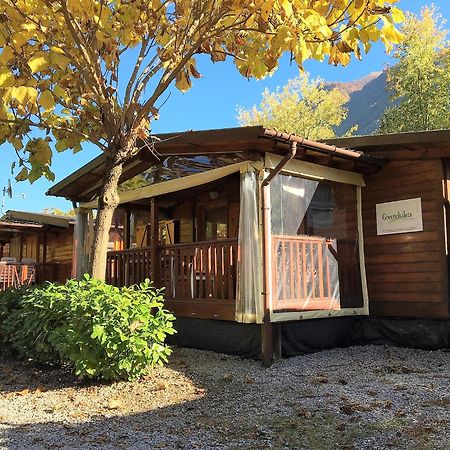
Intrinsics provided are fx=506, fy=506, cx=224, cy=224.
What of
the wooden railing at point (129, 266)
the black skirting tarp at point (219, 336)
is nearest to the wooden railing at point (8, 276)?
the wooden railing at point (129, 266)

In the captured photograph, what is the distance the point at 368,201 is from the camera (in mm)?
8445

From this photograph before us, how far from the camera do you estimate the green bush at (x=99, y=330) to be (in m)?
5.40

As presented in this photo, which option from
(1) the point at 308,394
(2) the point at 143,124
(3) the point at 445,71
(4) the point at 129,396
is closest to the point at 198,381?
(4) the point at 129,396

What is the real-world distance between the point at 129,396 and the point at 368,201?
512 cm

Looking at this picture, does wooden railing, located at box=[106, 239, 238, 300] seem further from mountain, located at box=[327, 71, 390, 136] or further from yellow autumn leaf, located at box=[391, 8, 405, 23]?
mountain, located at box=[327, 71, 390, 136]

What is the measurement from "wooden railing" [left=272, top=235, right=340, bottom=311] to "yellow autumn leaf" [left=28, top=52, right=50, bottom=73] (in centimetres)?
365

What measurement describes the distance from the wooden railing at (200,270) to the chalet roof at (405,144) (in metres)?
2.32

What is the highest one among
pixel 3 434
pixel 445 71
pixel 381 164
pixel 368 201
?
pixel 445 71

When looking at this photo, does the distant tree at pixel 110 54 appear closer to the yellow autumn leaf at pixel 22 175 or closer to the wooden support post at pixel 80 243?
the yellow autumn leaf at pixel 22 175

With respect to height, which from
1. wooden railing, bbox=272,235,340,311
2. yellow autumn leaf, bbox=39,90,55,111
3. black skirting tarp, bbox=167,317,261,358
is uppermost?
yellow autumn leaf, bbox=39,90,55,111

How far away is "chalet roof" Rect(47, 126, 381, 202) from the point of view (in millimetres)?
6734

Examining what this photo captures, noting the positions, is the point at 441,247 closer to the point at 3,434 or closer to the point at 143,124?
the point at 143,124

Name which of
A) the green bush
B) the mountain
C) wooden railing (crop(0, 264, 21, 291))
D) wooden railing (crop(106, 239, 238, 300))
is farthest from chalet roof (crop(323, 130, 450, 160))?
the mountain

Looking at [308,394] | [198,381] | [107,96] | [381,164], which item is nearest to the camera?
[308,394]
